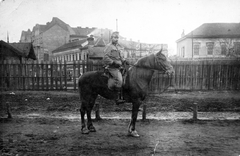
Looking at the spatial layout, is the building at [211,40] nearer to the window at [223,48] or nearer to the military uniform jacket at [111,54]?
the window at [223,48]

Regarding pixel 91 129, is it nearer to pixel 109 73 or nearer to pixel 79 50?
pixel 109 73

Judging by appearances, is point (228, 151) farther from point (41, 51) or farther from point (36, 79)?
point (41, 51)

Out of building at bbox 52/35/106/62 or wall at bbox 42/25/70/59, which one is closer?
building at bbox 52/35/106/62

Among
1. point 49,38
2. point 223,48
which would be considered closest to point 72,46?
point 49,38

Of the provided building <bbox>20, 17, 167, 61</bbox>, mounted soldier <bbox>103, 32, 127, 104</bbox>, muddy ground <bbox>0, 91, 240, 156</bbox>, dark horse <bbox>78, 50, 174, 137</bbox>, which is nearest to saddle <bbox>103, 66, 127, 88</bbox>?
mounted soldier <bbox>103, 32, 127, 104</bbox>

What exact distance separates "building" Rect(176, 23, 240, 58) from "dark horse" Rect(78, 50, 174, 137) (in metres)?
24.8

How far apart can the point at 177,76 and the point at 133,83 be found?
9867mm

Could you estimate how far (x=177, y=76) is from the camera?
15484 millimetres

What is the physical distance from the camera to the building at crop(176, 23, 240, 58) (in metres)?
29.4

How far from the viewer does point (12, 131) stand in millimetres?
6746

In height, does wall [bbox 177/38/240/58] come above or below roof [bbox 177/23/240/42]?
below

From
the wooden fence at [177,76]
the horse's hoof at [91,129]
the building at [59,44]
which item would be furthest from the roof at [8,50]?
the building at [59,44]

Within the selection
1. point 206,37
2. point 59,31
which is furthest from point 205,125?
point 59,31

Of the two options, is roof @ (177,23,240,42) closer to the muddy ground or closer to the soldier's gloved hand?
the muddy ground
